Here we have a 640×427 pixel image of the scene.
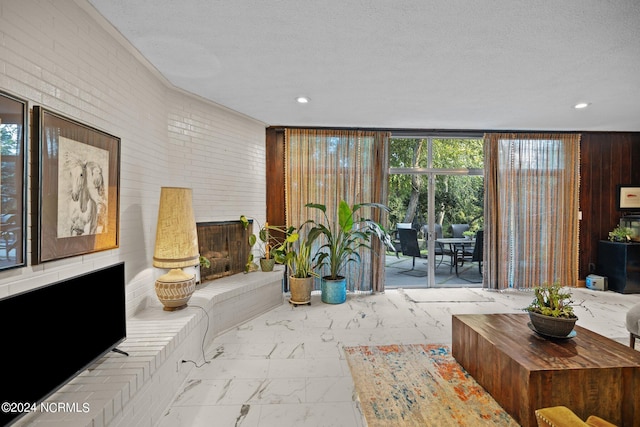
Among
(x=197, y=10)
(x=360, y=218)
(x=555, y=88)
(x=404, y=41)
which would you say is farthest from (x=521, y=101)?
(x=197, y=10)

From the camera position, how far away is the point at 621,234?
4660 millimetres

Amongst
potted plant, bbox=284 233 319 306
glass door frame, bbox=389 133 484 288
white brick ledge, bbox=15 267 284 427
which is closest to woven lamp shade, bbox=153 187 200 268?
white brick ledge, bbox=15 267 284 427

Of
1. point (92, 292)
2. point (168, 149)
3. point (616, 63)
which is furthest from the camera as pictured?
point (168, 149)

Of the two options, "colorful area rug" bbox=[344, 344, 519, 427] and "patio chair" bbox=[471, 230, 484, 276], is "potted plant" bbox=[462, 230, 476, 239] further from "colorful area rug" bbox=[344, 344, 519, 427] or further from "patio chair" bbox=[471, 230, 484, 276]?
"colorful area rug" bbox=[344, 344, 519, 427]

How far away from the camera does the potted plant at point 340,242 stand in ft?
13.4

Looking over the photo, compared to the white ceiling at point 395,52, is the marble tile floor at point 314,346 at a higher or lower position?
lower

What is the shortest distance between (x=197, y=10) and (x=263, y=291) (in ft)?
9.55

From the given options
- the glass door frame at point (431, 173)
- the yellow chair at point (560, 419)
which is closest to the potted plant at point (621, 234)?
the glass door frame at point (431, 173)

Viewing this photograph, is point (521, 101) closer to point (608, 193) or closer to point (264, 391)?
point (608, 193)

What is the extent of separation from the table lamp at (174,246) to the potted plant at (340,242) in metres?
1.83

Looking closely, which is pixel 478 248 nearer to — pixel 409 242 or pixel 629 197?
pixel 409 242

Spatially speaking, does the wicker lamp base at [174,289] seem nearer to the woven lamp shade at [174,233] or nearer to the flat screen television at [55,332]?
the woven lamp shade at [174,233]

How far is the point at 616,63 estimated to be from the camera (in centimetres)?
255

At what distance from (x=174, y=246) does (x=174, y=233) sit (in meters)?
0.10
